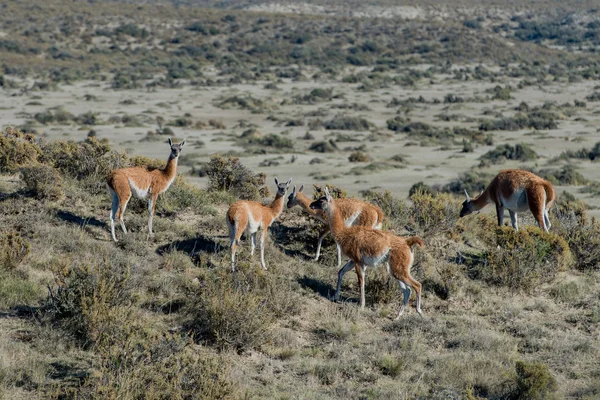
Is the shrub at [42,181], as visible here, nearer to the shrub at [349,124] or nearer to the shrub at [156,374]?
the shrub at [156,374]

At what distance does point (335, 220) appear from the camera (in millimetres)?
10008

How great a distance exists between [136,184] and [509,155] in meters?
20.8

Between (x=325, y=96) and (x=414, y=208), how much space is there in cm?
3756

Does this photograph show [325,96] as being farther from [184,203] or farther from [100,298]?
[100,298]

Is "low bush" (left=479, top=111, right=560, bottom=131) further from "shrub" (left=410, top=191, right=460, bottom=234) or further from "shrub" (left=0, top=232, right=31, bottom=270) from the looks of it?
"shrub" (left=0, top=232, right=31, bottom=270)

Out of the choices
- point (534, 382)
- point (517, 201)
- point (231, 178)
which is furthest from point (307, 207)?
point (534, 382)

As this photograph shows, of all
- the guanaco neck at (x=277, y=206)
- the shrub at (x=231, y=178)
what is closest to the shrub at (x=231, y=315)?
the guanaco neck at (x=277, y=206)

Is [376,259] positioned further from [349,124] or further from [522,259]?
[349,124]

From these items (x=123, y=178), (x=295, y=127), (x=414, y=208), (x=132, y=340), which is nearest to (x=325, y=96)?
(x=295, y=127)

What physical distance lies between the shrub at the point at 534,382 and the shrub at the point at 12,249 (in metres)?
6.37

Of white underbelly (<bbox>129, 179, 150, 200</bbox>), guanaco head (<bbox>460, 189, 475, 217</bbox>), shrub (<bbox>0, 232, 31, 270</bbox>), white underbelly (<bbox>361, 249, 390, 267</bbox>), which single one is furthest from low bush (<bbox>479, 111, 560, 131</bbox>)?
shrub (<bbox>0, 232, 31, 270</bbox>)

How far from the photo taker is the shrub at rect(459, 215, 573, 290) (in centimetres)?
1086

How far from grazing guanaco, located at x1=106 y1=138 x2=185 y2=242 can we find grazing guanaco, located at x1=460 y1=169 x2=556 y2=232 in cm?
578

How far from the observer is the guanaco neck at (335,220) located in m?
9.78
